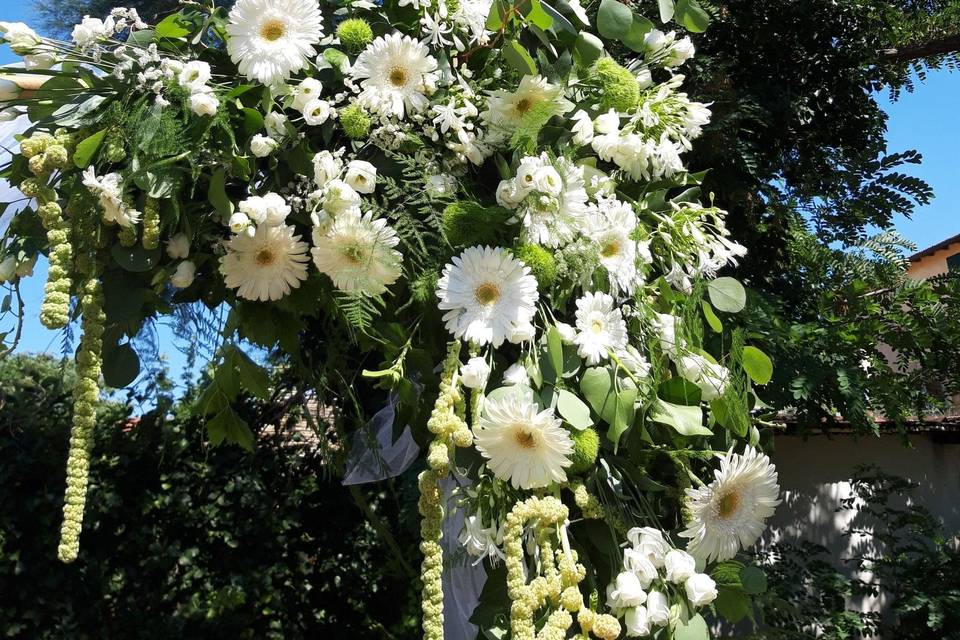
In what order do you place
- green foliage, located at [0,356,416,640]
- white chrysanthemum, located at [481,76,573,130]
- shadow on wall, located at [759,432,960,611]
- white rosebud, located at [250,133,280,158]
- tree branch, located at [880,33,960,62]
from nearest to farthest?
white rosebud, located at [250,133,280,158] → white chrysanthemum, located at [481,76,573,130] → green foliage, located at [0,356,416,640] → tree branch, located at [880,33,960,62] → shadow on wall, located at [759,432,960,611]

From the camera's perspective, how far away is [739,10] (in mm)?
3293

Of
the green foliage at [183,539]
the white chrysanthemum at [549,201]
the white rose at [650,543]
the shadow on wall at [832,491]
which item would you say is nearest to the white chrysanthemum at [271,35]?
the white chrysanthemum at [549,201]

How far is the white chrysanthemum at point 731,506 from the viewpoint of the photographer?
1.27 m

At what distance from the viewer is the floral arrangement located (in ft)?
3.91

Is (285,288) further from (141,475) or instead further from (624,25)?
(141,475)

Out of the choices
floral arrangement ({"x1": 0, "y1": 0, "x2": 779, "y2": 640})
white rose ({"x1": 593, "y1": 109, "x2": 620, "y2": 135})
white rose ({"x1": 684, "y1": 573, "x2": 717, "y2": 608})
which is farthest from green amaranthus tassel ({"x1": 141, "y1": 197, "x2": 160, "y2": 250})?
white rose ({"x1": 684, "y1": 573, "x2": 717, "y2": 608})

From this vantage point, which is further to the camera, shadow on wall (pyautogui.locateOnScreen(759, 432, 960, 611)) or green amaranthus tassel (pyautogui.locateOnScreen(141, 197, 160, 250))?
shadow on wall (pyautogui.locateOnScreen(759, 432, 960, 611))

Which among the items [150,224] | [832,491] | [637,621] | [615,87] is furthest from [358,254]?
[832,491]

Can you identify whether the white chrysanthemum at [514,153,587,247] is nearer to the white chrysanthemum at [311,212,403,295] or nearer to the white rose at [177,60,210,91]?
the white chrysanthemum at [311,212,403,295]

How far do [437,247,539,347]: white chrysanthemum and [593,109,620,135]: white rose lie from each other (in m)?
0.32

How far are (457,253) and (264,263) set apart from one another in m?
0.30

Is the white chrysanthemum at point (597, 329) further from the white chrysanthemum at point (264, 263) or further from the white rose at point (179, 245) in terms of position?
the white rose at point (179, 245)

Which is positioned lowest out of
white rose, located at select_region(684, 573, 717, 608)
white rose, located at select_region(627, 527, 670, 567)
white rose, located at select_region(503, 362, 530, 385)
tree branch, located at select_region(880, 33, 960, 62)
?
white rose, located at select_region(684, 573, 717, 608)

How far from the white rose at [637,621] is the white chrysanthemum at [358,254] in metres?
0.58
